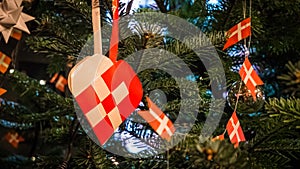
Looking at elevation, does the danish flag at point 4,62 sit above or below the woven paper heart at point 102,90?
below

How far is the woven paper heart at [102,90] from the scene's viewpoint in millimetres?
427

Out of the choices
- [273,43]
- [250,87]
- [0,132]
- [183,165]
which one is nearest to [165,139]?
[183,165]

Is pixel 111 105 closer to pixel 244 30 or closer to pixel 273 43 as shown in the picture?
pixel 244 30

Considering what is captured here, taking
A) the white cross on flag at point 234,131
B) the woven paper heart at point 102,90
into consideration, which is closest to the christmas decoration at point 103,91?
the woven paper heart at point 102,90

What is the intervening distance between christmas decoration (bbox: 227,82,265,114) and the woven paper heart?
0.13 metres

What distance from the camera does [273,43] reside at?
0.65 m

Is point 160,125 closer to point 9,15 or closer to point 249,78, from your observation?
point 249,78

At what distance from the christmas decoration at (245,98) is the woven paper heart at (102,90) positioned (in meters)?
0.13

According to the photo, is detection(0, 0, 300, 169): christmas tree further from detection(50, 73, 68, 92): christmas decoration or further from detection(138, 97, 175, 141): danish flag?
detection(50, 73, 68, 92): christmas decoration

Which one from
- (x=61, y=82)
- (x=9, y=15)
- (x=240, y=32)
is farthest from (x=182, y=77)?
(x=61, y=82)

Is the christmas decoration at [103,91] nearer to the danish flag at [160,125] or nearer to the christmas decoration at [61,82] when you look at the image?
the danish flag at [160,125]

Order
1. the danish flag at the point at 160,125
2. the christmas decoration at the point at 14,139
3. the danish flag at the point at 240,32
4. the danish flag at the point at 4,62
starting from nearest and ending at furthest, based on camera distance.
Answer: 1. the danish flag at the point at 160,125
2. the danish flag at the point at 240,32
3. the danish flag at the point at 4,62
4. the christmas decoration at the point at 14,139

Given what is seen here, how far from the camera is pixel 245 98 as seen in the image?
482 mm

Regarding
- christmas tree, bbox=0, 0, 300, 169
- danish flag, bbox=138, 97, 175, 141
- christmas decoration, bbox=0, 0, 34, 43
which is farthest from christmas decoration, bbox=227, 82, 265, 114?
christmas decoration, bbox=0, 0, 34, 43
